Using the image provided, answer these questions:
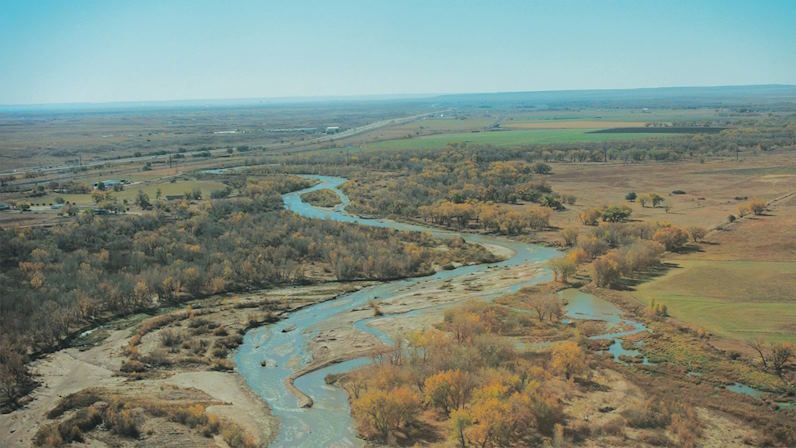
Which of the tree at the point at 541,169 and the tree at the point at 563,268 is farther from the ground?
the tree at the point at 541,169

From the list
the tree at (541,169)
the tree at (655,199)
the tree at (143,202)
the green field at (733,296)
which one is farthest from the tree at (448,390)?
the tree at (541,169)

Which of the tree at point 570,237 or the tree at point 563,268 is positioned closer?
the tree at point 563,268

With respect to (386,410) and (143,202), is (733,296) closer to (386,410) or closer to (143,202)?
(386,410)

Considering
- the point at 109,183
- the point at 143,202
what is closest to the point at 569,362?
the point at 143,202

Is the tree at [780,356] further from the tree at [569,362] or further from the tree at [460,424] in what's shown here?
the tree at [460,424]

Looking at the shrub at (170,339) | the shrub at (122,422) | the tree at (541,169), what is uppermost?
the tree at (541,169)

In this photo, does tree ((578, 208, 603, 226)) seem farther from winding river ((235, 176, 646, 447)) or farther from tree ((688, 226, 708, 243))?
tree ((688, 226, 708, 243))

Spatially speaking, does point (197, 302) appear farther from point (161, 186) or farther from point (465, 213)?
point (161, 186)

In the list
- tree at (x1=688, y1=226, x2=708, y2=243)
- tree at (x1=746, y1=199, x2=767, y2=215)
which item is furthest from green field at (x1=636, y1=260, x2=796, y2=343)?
tree at (x1=746, y1=199, x2=767, y2=215)

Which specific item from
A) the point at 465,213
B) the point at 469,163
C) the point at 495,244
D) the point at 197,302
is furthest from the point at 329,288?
the point at 469,163
